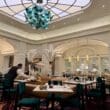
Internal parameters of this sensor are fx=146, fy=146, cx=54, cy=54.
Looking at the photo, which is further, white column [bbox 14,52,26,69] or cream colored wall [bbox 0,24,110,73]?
white column [bbox 14,52,26,69]

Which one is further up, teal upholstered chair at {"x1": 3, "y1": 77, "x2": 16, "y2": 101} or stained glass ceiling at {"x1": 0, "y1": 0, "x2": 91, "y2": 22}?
stained glass ceiling at {"x1": 0, "y1": 0, "x2": 91, "y2": 22}

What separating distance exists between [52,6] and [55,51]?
2867mm

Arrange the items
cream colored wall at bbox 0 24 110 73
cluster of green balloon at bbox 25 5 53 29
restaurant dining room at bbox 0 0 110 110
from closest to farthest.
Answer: restaurant dining room at bbox 0 0 110 110
cluster of green balloon at bbox 25 5 53 29
cream colored wall at bbox 0 24 110 73

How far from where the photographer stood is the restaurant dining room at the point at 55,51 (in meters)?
4.83

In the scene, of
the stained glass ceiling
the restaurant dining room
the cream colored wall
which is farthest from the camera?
the cream colored wall

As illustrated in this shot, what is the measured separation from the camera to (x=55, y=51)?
658 cm

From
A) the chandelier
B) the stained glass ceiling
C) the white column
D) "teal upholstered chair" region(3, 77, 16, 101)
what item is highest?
the stained glass ceiling

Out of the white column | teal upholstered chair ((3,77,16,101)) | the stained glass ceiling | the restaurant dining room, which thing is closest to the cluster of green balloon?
the restaurant dining room

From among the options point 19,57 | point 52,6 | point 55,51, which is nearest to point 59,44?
point 19,57

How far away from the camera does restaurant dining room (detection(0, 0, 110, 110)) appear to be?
4832mm

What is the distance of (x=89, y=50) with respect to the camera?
12367 mm

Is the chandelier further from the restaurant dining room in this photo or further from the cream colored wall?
the cream colored wall

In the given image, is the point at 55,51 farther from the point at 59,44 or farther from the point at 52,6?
the point at 59,44

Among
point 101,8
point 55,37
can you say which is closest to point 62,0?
point 101,8
